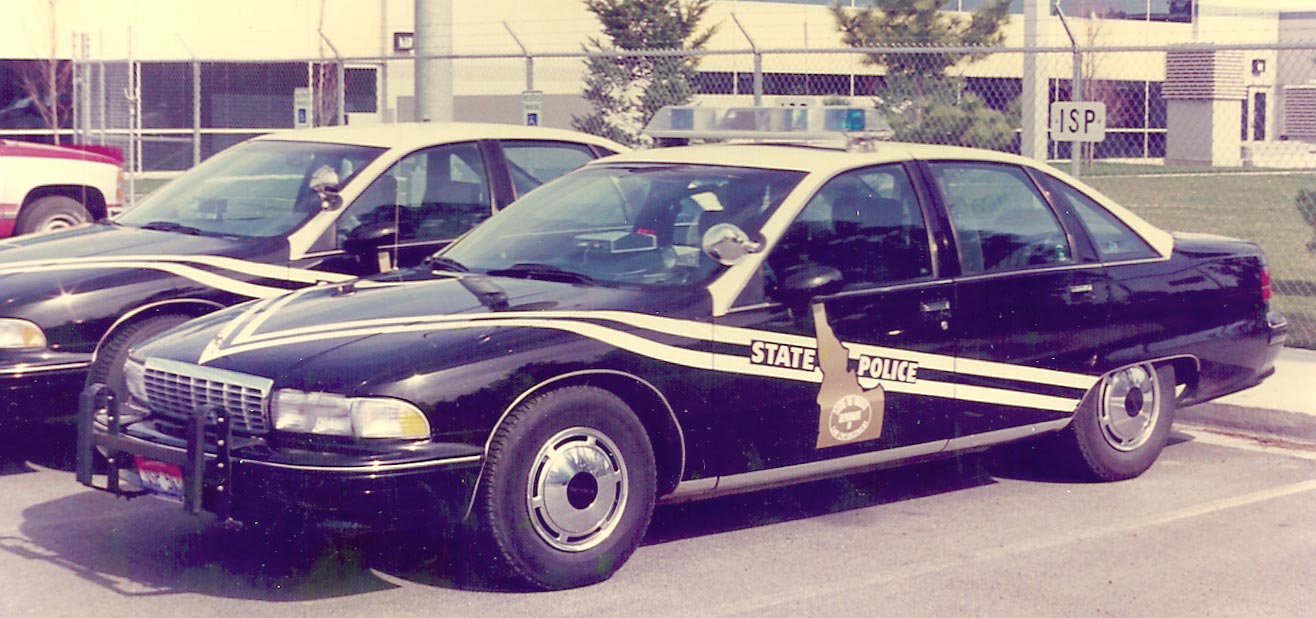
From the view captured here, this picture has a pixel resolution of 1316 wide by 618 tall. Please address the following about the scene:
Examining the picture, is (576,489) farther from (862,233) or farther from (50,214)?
(50,214)

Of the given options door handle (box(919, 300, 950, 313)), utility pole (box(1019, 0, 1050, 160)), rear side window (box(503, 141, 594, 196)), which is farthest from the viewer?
utility pole (box(1019, 0, 1050, 160))

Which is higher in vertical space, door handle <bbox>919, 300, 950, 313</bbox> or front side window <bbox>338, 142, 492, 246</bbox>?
front side window <bbox>338, 142, 492, 246</bbox>

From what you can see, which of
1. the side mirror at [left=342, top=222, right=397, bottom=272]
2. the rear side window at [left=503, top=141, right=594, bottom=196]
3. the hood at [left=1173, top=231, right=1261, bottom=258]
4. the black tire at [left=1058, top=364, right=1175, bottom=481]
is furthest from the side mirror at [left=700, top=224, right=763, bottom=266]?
the rear side window at [left=503, top=141, right=594, bottom=196]

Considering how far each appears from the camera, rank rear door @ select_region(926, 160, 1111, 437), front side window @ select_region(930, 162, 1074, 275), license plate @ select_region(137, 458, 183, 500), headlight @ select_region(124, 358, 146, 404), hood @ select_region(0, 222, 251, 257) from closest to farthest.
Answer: license plate @ select_region(137, 458, 183, 500), headlight @ select_region(124, 358, 146, 404), rear door @ select_region(926, 160, 1111, 437), front side window @ select_region(930, 162, 1074, 275), hood @ select_region(0, 222, 251, 257)

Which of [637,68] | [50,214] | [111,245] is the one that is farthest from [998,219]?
[637,68]

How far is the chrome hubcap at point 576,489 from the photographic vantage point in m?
5.37

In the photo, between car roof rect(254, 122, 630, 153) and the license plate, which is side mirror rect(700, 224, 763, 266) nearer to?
the license plate

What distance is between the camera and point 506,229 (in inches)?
264

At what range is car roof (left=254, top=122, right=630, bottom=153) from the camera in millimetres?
8430

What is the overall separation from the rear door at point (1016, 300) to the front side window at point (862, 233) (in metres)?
0.19

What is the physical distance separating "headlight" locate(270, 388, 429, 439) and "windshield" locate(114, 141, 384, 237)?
2944 millimetres

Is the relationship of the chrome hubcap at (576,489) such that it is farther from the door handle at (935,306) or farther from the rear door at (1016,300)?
the rear door at (1016,300)

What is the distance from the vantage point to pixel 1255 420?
8641 mm

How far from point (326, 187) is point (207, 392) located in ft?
8.70
